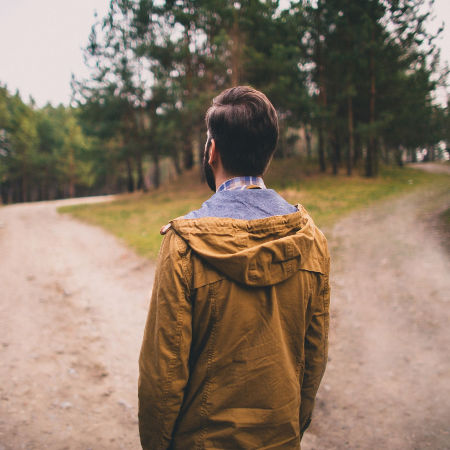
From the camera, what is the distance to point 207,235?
1.14 meters

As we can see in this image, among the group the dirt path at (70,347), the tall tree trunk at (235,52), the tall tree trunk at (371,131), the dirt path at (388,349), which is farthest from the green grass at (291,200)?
the tall tree trunk at (235,52)

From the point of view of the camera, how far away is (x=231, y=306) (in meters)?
1.21

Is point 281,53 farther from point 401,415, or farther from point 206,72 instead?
point 401,415

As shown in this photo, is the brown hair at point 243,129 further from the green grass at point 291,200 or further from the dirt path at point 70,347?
the green grass at point 291,200

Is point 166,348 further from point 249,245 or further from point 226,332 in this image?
point 249,245

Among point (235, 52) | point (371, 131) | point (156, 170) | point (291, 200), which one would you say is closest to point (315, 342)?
point (291, 200)

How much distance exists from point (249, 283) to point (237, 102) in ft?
2.58

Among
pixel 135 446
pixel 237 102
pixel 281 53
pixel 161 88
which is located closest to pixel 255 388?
pixel 237 102

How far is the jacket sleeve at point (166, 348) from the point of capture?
118 centimetres

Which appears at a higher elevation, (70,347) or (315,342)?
(315,342)

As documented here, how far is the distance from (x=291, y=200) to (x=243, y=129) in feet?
35.8

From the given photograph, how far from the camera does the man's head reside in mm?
1224

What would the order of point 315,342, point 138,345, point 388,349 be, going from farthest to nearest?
point 138,345 → point 388,349 → point 315,342

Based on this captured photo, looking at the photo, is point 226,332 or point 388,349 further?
point 388,349
